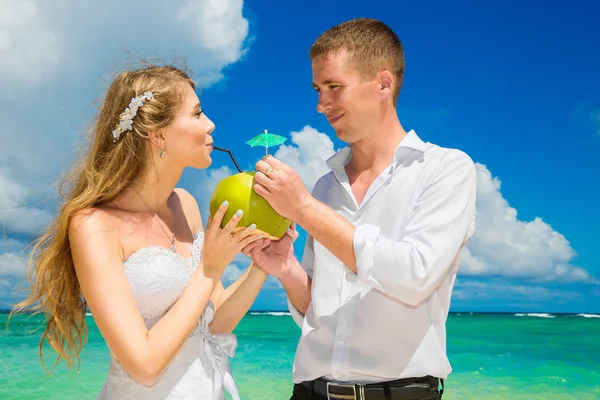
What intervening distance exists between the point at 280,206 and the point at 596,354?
1715 centimetres

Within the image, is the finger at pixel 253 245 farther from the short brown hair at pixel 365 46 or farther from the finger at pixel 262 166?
the short brown hair at pixel 365 46

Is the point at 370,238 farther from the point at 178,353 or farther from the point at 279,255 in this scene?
the point at 178,353

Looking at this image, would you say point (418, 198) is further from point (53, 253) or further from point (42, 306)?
point (42, 306)

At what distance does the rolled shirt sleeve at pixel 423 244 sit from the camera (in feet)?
7.68

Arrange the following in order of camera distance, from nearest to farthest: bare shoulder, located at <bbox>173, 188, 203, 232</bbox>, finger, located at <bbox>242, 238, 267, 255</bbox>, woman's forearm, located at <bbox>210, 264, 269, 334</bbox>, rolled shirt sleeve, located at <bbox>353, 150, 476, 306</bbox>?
rolled shirt sleeve, located at <bbox>353, 150, 476, 306</bbox> < finger, located at <bbox>242, 238, 267, 255</bbox> < woman's forearm, located at <bbox>210, 264, 269, 334</bbox> < bare shoulder, located at <bbox>173, 188, 203, 232</bbox>

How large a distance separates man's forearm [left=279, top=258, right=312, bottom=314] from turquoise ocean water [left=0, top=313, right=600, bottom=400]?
641 centimetres

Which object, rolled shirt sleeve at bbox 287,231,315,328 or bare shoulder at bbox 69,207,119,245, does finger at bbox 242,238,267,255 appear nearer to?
rolled shirt sleeve at bbox 287,231,315,328

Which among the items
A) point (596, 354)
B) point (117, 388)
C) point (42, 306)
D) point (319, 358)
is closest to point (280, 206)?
point (319, 358)

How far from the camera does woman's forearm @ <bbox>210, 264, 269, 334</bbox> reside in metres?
3.19

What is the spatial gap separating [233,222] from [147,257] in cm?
55

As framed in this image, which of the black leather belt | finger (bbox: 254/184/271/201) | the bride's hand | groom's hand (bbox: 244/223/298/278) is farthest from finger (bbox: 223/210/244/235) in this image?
the black leather belt

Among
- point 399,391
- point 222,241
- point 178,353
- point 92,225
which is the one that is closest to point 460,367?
point 178,353

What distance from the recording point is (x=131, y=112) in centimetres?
307

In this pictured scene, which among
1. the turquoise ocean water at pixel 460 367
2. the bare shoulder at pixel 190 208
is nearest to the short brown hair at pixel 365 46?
the bare shoulder at pixel 190 208
